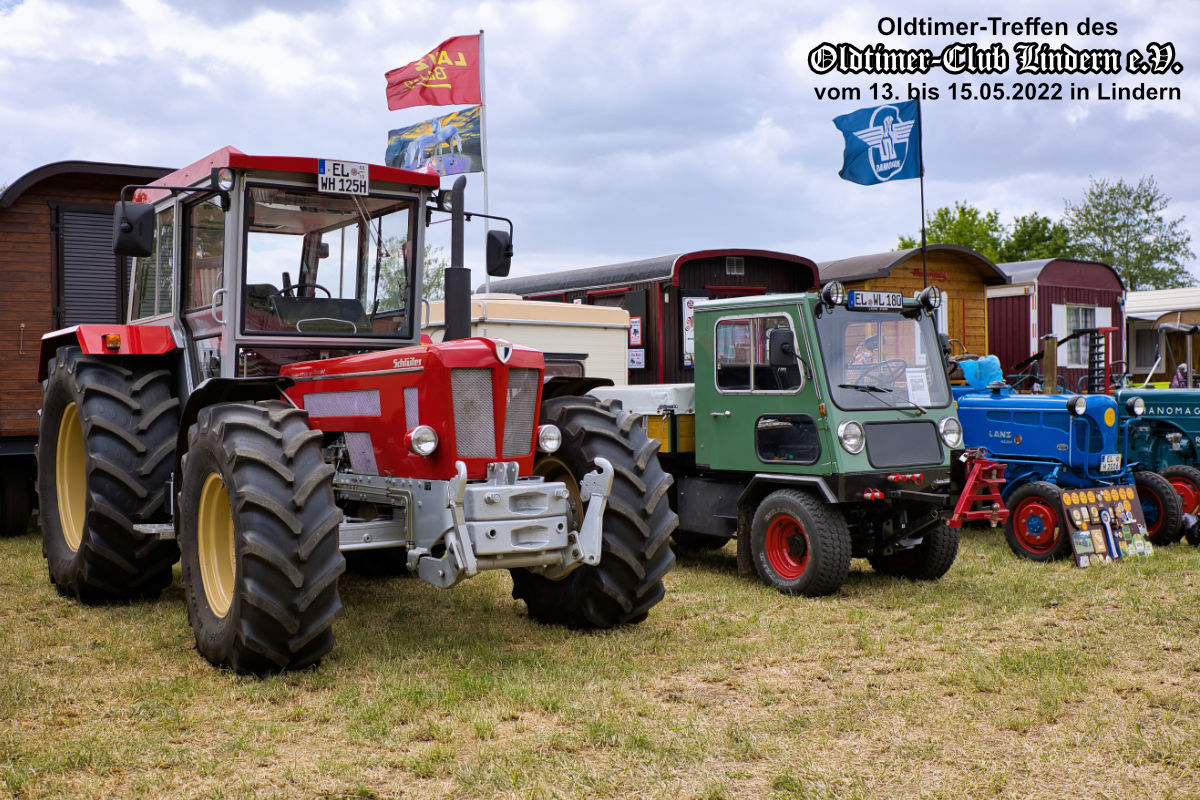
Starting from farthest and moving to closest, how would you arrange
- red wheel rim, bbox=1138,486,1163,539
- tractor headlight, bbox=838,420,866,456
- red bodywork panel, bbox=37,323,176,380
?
red wheel rim, bbox=1138,486,1163,539
tractor headlight, bbox=838,420,866,456
red bodywork panel, bbox=37,323,176,380

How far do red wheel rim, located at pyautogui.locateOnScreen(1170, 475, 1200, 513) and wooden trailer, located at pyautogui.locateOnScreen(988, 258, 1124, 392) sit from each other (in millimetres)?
8233

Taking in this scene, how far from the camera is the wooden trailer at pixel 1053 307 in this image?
17.7 metres

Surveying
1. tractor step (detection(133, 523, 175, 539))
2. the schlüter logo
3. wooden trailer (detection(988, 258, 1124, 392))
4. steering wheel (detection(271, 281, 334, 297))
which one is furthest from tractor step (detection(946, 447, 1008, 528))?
wooden trailer (detection(988, 258, 1124, 392))

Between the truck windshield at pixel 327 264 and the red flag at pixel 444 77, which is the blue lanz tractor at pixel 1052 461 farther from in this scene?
the red flag at pixel 444 77

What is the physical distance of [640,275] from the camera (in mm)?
12273

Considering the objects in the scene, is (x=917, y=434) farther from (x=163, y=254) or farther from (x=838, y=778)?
(x=163, y=254)

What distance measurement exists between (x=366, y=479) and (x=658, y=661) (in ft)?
5.46

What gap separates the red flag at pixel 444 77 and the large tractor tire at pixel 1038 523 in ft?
28.3

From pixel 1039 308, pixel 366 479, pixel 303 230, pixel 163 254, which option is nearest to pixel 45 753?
pixel 366 479

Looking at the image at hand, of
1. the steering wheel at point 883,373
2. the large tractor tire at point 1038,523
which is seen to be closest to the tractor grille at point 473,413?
the steering wheel at point 883,373

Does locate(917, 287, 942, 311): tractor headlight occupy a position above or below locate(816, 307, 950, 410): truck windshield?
above

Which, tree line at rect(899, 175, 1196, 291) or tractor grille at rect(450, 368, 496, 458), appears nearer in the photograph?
tractor grille at rect(450, 368, 496, 458)

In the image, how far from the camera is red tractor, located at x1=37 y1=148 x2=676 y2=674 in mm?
4590

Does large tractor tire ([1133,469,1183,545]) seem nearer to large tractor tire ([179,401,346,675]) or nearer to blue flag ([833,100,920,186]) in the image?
blue flag ([833,100,920,186])
